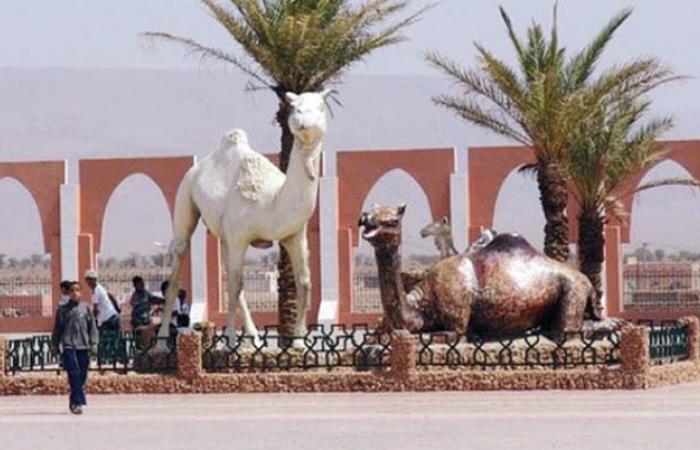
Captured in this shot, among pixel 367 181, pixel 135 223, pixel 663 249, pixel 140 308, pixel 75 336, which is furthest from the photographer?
pixel 135 223

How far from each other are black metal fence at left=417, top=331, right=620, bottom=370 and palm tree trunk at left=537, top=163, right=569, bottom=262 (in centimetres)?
697

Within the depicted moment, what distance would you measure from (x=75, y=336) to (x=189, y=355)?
3013 millimetres

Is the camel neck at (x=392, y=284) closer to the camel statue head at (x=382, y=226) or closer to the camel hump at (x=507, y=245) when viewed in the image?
the camel statue head at (x=382, y=226)

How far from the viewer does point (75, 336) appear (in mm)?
21328

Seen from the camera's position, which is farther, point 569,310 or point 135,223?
point 135,223

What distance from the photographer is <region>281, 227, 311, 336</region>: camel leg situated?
25.8 m

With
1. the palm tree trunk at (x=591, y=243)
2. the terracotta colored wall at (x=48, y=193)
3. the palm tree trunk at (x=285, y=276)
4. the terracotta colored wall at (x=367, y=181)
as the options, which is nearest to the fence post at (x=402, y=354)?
the palm tree trunk at (x=285, y=276)

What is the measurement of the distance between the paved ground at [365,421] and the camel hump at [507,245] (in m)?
2.53

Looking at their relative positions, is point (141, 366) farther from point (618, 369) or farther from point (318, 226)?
point (318, 226)

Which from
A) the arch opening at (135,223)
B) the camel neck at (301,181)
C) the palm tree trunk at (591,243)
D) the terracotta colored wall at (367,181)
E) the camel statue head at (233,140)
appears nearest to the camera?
the camel neck at (301,181)

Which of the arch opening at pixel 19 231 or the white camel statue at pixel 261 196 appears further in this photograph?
the arch opening at pixel 19 231

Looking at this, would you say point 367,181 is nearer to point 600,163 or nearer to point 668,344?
point 600,163

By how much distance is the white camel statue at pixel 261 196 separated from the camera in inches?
985

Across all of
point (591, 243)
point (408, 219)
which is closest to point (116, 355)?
point (591, 243)
